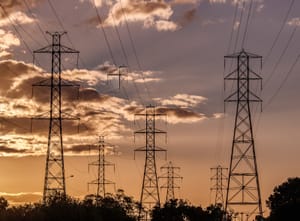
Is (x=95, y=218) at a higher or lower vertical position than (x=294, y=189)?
lower

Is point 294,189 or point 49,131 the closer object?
point 49,131

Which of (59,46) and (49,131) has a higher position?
(59,46)

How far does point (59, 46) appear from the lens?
3415 inches

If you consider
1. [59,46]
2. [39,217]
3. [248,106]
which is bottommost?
[39,217]

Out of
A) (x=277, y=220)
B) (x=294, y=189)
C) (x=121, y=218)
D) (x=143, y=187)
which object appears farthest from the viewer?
(x=294, y=189)

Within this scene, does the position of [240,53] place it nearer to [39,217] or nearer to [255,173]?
[255,173]

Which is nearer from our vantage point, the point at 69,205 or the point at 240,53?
the point at 240,53

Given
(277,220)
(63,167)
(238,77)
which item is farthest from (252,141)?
(277,220)

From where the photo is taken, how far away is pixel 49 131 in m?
80.9

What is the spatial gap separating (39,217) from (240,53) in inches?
1138

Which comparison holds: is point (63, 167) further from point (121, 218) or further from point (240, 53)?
point (121, 218)

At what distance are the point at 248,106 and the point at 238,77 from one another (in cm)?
588

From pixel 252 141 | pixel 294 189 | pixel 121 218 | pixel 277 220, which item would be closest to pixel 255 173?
pixel 252 141

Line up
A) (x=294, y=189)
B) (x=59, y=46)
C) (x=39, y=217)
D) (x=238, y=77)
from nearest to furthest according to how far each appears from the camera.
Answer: (x=59, y=46) < (x=238, y=77) < (x=39, y=217) < (x=294, y=189)
